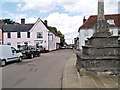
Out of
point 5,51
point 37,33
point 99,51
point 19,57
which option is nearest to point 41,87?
point 99,51

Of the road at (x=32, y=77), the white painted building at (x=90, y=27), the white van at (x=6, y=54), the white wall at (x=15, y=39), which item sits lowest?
the road at (x=32, y=77)

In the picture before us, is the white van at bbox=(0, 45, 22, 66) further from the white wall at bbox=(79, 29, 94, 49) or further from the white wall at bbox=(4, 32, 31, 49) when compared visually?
the white wall at bbox=(4, 32, 31, 49)

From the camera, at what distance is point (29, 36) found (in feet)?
204

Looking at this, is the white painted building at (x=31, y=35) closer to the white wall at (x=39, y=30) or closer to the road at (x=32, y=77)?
the white wall at (x=39, y=30)

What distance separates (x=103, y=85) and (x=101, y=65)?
3397mm

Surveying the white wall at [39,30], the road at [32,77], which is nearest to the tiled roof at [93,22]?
the white wall at [39,30]

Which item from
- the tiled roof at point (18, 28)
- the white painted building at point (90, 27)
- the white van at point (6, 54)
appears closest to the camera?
the white van at point (6, 54)

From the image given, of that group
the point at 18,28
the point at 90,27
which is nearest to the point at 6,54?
the point at 90,27

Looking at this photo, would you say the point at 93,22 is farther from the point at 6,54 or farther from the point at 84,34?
the point at 6,54

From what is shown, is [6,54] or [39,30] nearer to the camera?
[6,54]

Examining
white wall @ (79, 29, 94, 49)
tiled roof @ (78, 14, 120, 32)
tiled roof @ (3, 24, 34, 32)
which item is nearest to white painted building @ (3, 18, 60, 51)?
tiled roof @ (3, 24, 34, 32)

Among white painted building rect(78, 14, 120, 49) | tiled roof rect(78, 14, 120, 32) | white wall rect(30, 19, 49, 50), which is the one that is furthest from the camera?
white wall rect(30, 19, 49, 50)

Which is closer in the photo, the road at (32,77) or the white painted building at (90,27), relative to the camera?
the road at (32,77)

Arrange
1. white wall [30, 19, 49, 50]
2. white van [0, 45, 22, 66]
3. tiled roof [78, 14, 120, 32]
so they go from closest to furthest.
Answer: white van [0, 45, 22, 66], tiled roof [78, 14, 120, 32], white wall [30, 19, 49, 50]
